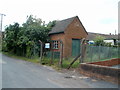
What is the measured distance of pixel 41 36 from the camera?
21.2m

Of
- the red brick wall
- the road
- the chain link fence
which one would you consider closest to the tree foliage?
the red brick wall

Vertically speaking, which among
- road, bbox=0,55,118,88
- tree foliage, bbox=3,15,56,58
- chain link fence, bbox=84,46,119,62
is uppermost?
tree foliage, bbox=3,15,56,58

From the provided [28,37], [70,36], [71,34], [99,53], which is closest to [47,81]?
[99,53]

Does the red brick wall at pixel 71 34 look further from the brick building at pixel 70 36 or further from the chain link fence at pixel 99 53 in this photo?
the chain link fence at pixel 99 53

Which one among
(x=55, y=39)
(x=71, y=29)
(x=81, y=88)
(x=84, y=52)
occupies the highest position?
(x=71, y=29)

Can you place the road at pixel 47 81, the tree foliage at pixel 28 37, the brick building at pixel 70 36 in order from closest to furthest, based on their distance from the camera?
the road at pixel 47 81
the tree foliage at pixel 28 37
the brick building at pixel 70 36

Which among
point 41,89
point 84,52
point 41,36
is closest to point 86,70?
point 84,52

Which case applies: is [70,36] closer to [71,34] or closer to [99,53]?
[71,34]

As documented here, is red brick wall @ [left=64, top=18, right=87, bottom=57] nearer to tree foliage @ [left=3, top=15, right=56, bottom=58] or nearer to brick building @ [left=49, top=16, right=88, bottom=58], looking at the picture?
brick building @ [left=49, top=16, right=88, bottom=58]

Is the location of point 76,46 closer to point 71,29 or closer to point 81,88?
point 71,29

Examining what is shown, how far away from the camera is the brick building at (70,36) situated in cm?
1986

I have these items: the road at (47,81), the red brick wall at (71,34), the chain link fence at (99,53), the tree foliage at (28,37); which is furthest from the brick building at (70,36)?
the road at (47,81)

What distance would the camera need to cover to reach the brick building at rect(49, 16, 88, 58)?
19859 millimetres

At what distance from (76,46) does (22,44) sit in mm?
9089
